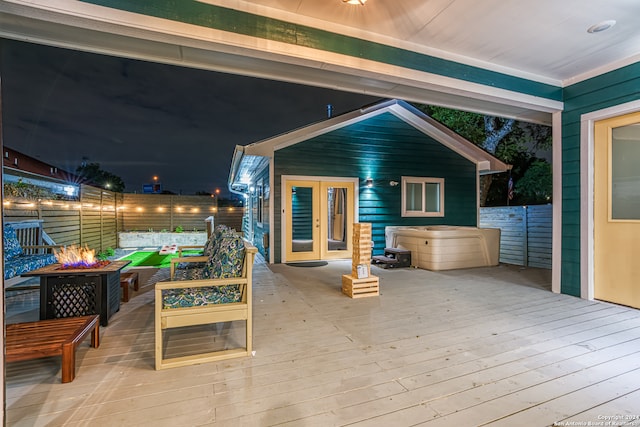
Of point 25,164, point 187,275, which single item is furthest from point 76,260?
point 25,164

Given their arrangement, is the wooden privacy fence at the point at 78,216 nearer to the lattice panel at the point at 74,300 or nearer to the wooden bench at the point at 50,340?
the lattice panel at the point at 74,300

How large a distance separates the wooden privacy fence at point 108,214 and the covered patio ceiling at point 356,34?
4.54 metres

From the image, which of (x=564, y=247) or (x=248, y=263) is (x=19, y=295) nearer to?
(x=248, y=263)

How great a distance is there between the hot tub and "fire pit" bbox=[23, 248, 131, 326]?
533 cm

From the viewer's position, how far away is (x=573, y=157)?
13.7ft

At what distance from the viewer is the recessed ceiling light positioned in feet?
9.24

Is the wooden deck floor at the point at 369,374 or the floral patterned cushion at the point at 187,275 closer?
the wooden deck floor at the point at 369,374

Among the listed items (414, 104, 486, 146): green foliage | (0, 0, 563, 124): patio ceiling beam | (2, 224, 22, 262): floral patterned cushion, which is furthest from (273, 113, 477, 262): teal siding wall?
(414, 104, 486, 146): green foliage

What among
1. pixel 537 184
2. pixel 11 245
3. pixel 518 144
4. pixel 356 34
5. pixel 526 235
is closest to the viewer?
pixel 356 34

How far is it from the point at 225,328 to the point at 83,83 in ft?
48.9

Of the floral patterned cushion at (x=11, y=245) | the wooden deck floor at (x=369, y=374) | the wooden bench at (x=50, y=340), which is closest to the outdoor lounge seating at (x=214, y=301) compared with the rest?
the wooden deck floor at (x=369, y=374)

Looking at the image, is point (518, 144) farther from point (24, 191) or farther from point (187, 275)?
point (24, 191)

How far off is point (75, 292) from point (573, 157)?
21.3ft

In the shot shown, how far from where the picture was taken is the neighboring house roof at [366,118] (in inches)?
265
